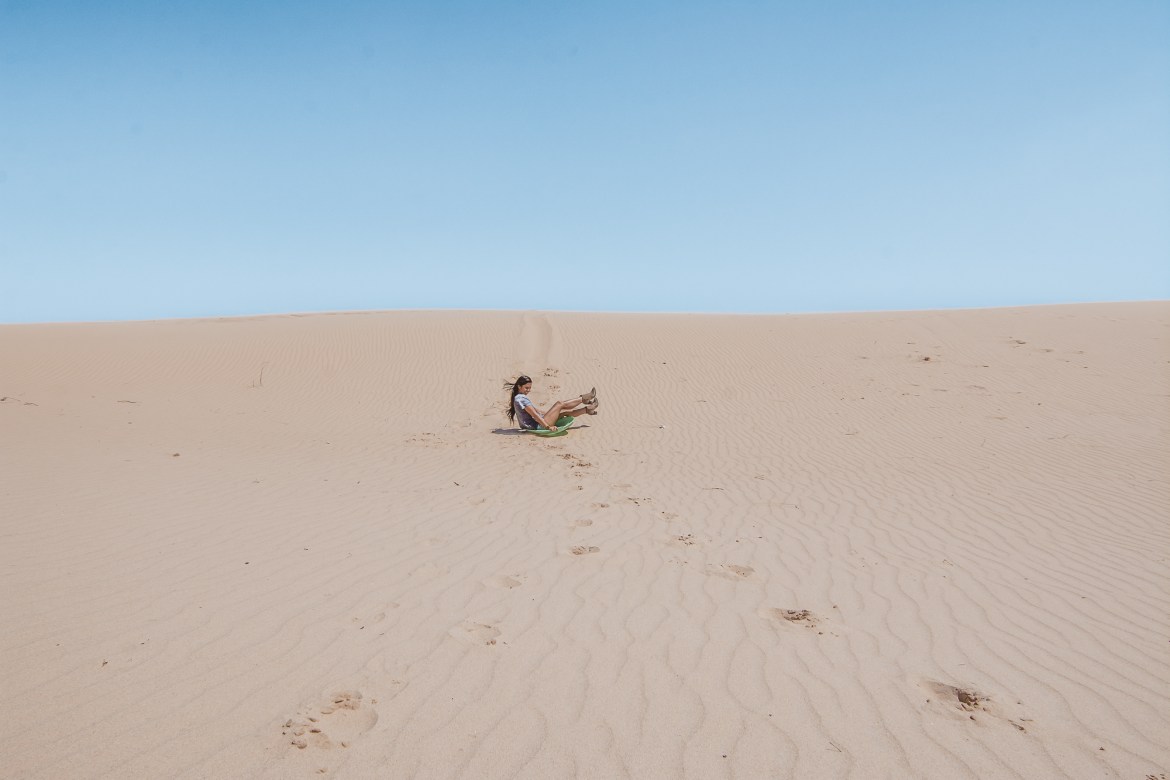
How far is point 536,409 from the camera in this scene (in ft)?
33.8

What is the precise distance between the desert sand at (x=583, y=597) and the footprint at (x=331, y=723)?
1 centimetres

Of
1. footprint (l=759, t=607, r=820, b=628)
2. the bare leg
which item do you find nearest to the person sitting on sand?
the bare leg

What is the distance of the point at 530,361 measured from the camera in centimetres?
1755

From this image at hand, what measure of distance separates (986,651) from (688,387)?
1210cm

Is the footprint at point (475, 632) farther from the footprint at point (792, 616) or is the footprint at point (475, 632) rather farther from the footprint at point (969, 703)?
the footprint at point (969, 703)

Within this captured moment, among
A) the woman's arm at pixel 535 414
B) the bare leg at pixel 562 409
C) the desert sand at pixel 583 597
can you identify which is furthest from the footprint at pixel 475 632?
the bare leg at pixel 562 409

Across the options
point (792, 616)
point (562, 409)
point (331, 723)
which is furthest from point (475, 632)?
point (562, 409)

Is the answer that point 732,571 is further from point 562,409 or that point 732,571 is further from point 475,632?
point 562,409

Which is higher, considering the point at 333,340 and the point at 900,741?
the point at 333,340

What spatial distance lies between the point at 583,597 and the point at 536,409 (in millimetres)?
6350

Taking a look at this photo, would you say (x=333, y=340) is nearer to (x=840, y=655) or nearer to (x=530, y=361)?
(x=530, y=361)

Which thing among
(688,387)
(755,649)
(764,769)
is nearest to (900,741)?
(764,769)

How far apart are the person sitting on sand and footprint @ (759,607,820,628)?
653 centimetres

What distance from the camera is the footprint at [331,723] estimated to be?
8.36ft
